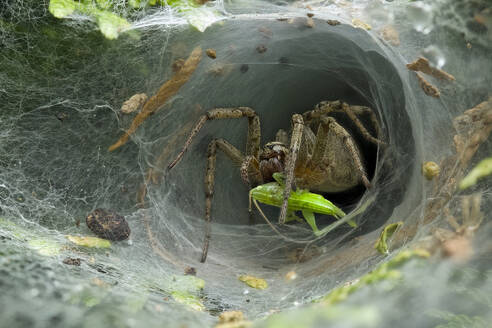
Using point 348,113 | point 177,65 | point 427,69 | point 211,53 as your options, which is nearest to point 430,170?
point 427,69

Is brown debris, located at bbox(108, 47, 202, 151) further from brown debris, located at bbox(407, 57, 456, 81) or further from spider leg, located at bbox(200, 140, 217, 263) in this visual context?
brown debris, located at bbox(407, 57, 456, 81)

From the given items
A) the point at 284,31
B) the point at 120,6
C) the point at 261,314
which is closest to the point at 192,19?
the point at 120,6

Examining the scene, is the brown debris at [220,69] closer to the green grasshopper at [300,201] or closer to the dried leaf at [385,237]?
the green grasshopper at [300,201]

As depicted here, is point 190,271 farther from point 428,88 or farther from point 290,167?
point 428,88

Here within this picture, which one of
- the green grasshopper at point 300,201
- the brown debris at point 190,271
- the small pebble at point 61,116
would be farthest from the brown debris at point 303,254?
the small pebble at point 61,116

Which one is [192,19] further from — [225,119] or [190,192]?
[190,192]

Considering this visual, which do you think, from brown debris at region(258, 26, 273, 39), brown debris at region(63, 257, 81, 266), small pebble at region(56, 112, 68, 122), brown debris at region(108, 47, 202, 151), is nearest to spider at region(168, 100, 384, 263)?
brown debris at region(108, 47, 202, 151)

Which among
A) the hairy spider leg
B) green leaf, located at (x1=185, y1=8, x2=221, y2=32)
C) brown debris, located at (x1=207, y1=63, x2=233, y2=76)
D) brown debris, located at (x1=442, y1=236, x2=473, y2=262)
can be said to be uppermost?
green leaf, located at (x1=185, y1=8, x2=221, y2=32)
